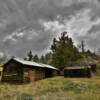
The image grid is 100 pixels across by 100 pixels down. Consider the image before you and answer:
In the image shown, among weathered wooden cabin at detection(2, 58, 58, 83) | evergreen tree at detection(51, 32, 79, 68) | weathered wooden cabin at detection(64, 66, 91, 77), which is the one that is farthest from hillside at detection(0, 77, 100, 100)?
evergreen tree at detection(51, 32, 79, 68)

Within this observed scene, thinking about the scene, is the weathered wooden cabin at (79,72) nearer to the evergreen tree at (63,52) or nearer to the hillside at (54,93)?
the evergreen tree at (63,52)

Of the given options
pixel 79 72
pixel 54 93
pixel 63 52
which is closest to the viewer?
pixel 54 93

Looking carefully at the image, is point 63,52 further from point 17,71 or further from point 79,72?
point 17,71

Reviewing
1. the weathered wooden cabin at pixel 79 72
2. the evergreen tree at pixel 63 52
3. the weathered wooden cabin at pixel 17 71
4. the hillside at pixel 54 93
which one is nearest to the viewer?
the hillside at pixel 54 93

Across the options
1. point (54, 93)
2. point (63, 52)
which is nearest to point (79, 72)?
point (63, 52)

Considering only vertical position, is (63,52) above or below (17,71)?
above

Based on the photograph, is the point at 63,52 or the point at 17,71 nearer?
the point at 17,71

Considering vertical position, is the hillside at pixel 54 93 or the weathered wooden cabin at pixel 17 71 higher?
the weathered wooden cabin at pixel 17 71

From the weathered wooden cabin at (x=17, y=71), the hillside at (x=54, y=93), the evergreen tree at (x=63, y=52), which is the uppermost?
the evergreen tree at (x=63, y=52)

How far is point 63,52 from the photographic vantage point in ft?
254

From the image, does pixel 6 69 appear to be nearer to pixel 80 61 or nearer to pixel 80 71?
pixel 80 71

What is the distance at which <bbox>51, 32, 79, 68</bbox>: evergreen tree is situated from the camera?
76812mm

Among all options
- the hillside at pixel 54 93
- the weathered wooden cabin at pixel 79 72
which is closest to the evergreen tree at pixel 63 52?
the weathered wooden cabin at pixel 79 72

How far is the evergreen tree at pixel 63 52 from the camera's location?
7681 cm
